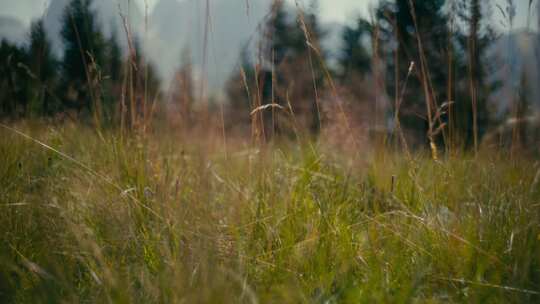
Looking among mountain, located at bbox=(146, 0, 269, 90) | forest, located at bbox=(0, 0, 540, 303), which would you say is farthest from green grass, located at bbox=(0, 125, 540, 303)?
mountain, located at bbox=(146, 0, 269, 90)


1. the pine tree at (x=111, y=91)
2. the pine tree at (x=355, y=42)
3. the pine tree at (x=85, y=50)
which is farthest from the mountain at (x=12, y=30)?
the pine tree at (x=355, y=42)

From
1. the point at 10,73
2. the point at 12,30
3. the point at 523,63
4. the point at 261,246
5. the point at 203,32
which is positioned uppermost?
the point at 12,30

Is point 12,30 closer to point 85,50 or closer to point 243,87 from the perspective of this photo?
point 85,50

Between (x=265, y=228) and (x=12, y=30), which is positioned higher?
(x=12, y=30)

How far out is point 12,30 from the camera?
226 centimetres

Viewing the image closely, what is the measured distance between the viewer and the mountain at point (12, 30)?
193 cm

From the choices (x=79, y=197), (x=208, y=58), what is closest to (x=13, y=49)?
(x=79, y=197)

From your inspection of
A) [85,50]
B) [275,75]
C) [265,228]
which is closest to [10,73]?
[85,50]

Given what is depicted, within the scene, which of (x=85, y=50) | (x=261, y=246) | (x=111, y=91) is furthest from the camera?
(x=111, y=91)

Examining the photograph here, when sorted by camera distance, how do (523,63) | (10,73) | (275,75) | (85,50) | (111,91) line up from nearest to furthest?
(523,63), (275,75), (85,50), (10,73), (111,91)

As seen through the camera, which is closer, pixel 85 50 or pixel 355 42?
pixel 85 50

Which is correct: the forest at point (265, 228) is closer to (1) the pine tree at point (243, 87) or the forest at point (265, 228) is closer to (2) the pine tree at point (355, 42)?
(1) the pine tree at point (243, 87)

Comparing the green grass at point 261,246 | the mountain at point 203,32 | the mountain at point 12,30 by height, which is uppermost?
the mountain at point 12,30

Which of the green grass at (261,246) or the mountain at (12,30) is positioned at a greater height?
the mountain at (12,30)
